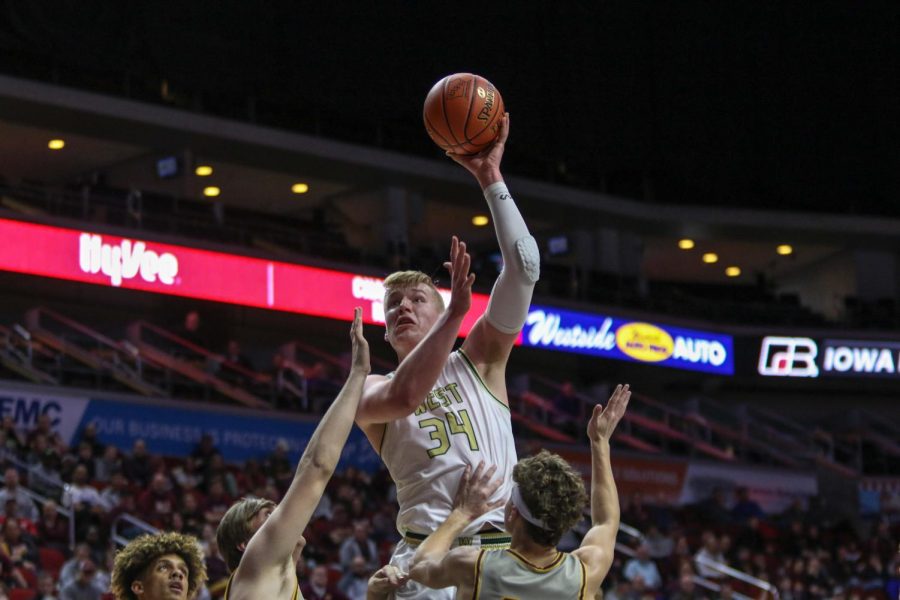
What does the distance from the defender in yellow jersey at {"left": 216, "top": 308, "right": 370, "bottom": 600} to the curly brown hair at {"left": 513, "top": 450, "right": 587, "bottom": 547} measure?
0.52 metres

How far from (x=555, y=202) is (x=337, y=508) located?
13915 millimetres

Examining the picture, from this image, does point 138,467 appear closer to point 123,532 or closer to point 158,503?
point 158,503

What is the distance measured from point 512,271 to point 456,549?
1.07m

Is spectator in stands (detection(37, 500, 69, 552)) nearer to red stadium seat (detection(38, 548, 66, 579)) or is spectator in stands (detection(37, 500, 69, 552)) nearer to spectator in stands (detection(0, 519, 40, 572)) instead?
red stadium seat (detection(38, 548, 66, 579))

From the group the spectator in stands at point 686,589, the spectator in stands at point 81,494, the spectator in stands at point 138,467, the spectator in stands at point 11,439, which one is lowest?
the spectator in stands at point 686,589

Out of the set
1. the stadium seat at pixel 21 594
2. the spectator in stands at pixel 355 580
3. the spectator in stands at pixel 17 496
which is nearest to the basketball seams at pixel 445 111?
the stadium seat at pixel 21 594

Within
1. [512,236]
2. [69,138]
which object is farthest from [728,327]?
[512,236]

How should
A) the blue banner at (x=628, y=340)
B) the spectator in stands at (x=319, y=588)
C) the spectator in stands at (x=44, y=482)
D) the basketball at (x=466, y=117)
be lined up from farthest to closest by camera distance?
the blue banner at (x=628, y=340)
the spectator in stands at (x=44, y=482)
the spectator in stands at (x=319, y=588)
the basketball at (x=466, y=117)

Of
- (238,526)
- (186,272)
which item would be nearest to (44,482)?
(186,272)

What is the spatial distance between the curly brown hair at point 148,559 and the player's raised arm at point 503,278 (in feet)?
3.98

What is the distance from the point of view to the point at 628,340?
28.0 m

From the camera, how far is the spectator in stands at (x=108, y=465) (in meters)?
16.2

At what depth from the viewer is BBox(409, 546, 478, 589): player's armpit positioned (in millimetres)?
4074

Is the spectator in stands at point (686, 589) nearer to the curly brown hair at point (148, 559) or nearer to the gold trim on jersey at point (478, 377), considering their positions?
the gold trim on jersey at point (478, 377)
